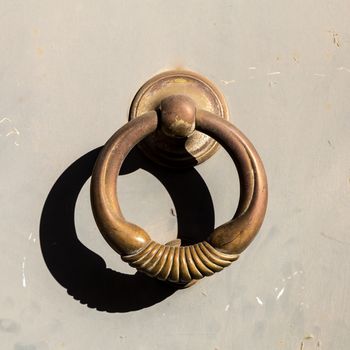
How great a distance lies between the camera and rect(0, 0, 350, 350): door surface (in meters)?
0.70

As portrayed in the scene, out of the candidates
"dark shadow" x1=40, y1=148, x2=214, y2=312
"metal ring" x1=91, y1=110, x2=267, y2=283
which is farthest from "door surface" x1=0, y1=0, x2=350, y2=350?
"metal ring" x1=91, y1=110, x2=267, y2=283

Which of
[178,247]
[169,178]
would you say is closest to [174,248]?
[178,247]

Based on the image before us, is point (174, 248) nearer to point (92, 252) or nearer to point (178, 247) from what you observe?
point (178, 247)

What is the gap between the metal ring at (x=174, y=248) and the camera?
23.2 inches

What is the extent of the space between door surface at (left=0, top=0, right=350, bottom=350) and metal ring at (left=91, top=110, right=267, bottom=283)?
0.33 ft

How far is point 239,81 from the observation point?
0.73 m

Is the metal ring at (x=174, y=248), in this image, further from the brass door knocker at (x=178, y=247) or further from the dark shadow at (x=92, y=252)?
the dark shadow at (x=92, y=252)

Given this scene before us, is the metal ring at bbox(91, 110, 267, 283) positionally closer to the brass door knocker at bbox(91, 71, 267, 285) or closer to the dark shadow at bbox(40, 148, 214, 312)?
the brass door knocker at bbox(91, 71, 267, 285)

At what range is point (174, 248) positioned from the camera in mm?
604

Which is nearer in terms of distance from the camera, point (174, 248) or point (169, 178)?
point (174, 248)

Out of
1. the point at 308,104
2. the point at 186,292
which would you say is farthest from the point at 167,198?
the point at 308,104

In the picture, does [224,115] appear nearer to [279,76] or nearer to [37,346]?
[279,76]

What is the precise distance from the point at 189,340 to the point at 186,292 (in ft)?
0.20

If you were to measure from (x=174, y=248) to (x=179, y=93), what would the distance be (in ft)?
0.68
